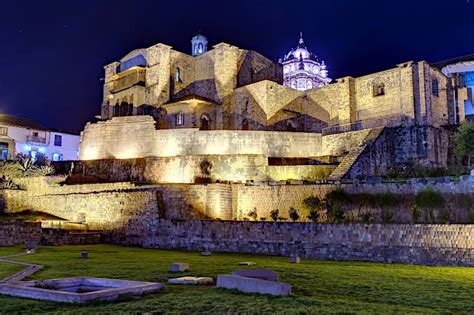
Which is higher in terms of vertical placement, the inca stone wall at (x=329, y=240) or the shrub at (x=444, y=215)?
the shrub at (x=444, y=215)

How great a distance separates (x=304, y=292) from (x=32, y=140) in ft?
140

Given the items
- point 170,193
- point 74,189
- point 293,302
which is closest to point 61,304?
point 293,302

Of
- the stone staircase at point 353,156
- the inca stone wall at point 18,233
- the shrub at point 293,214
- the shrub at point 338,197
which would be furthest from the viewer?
the stone staircase at point 353,156

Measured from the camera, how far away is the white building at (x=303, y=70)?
6712cm

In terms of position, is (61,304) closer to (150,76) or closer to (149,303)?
(149,303)

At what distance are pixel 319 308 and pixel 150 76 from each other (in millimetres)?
34867

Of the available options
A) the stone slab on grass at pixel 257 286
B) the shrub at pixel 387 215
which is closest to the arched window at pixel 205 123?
the shrub at pixel 387 215

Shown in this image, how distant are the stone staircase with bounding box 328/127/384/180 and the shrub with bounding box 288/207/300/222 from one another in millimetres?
3096

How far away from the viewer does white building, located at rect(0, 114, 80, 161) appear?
4250 centimetres

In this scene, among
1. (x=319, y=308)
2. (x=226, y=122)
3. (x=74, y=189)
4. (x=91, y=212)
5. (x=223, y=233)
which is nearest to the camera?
(x=319, y=308)

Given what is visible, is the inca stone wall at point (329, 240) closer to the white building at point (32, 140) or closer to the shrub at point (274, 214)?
the shrub at point (274, 214)

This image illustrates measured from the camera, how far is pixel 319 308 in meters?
6.55

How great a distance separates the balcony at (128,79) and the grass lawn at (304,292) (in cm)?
2887

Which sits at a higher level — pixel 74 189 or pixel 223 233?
pixel 74 189
